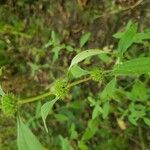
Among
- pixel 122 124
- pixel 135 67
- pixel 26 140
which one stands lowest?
pixel 122 124

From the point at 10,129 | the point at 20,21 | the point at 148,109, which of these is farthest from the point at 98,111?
the point at 20,21

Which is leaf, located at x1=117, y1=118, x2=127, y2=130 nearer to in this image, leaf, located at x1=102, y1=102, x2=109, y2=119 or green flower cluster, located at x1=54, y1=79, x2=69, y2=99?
leaf, located at x1=102, y1=102, x2=109, y2=119

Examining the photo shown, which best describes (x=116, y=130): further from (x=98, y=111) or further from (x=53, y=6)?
(x=53, y=6)

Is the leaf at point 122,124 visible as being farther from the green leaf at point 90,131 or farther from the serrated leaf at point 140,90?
the serrated leaf at point 140,90

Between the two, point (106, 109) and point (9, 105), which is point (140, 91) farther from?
point (9, 105)

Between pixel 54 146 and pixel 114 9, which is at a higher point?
pixel 114 9

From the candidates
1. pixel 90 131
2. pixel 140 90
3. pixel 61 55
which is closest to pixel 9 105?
pixel 140 90
